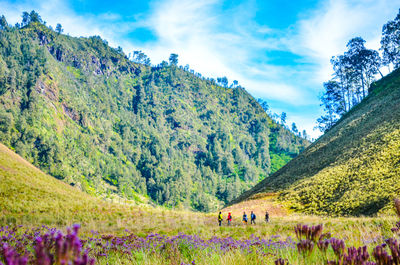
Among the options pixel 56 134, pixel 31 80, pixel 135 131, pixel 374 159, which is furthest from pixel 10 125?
pixel 374 159

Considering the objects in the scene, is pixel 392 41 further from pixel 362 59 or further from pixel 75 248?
pixel 75 248

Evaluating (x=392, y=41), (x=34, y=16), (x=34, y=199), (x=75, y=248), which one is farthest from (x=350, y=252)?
(x=34, y=16)

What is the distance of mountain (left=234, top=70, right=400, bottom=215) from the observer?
21.5 m

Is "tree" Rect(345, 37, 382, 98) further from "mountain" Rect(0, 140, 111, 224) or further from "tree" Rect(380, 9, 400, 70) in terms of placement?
"mountain" Rect(0, 140, 111, 224)

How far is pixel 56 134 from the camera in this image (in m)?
98.9

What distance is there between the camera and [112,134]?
452ft

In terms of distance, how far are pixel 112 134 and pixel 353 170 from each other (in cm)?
12836

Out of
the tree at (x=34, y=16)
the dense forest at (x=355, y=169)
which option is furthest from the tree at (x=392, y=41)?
the tree at (x=34, y=16)

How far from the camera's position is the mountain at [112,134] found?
90688 mm

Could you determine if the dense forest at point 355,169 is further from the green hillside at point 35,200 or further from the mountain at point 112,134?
the mountain at point 112,134

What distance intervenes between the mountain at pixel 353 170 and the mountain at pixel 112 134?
76.8 meters

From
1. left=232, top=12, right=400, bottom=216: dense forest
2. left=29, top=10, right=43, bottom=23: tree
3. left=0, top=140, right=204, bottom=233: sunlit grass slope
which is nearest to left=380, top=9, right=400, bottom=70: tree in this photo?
left=232, top=12, right=400, bottom=216: dense forest

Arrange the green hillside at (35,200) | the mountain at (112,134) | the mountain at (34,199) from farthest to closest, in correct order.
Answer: the mountain at (112,134)
the mountain at (34,199)
the green hillside at (35,200)

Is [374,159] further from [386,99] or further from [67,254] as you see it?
[67,254]
